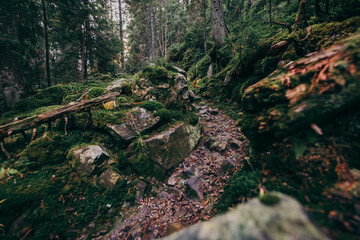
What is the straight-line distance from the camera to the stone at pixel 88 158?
11.6ft

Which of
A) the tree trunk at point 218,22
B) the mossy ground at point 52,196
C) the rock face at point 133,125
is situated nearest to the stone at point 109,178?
the mossy ground at point 52,196

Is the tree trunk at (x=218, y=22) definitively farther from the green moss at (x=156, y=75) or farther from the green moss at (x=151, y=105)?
the green moss at (x=151, y=105)

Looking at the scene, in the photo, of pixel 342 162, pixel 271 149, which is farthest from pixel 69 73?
pixel 342 162

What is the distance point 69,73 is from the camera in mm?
12359

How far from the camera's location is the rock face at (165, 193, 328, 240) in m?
0.95

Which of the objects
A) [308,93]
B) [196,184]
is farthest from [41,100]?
[308,93]

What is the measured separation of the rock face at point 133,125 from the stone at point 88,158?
2.42ft

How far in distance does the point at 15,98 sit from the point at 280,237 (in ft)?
37.2

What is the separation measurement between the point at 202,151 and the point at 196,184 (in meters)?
1.54

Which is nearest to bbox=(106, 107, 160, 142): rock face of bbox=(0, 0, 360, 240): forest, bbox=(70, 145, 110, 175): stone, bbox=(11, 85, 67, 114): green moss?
bbox=(0, 0, 360, 240): forest

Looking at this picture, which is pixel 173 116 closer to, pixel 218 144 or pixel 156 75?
pixel 218 144

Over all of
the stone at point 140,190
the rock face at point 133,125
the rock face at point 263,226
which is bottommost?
the stone at point 140,190

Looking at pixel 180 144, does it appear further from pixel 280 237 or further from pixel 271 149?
pixel 280 237

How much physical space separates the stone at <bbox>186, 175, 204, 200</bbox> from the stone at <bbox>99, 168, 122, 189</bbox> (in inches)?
82.0
